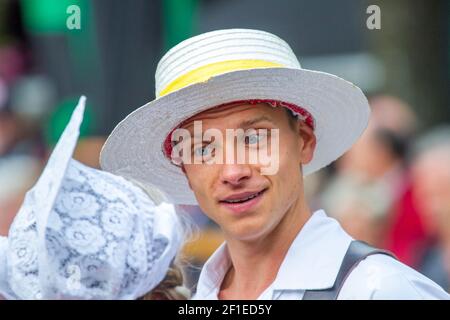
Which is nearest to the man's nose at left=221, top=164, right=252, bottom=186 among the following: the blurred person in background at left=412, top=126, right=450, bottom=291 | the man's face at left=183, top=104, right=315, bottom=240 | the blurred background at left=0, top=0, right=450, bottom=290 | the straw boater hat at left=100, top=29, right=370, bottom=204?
the man's face at left=183, top=104, right=315, bottom=240

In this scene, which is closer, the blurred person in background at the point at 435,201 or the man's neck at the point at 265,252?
the man's neck at the point at 265,252

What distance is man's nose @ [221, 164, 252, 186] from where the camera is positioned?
1.69m

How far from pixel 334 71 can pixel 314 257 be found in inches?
55.5

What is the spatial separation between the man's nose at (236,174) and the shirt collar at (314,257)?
0.15 m

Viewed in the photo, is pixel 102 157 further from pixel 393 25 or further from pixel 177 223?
pixel 393 25

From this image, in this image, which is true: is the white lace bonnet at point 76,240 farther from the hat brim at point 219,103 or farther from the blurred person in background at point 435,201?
the blurred person in background at point 435,201

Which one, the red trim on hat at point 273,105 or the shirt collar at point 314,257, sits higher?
the red trim on hat at point 273,105

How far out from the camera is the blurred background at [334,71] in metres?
2.50

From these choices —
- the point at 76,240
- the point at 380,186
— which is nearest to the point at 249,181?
the point at 76,240

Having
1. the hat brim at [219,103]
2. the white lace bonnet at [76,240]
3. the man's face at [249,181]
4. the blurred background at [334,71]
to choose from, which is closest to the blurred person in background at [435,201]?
the blurred background at [334,71]

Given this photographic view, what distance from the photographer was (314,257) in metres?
1.73

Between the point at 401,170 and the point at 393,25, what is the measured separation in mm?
473

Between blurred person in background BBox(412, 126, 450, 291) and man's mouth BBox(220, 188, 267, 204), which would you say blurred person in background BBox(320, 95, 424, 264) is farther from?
man's mouth BBox(220, 188, 267, 204)

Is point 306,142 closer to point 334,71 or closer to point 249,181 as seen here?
point 249,181
